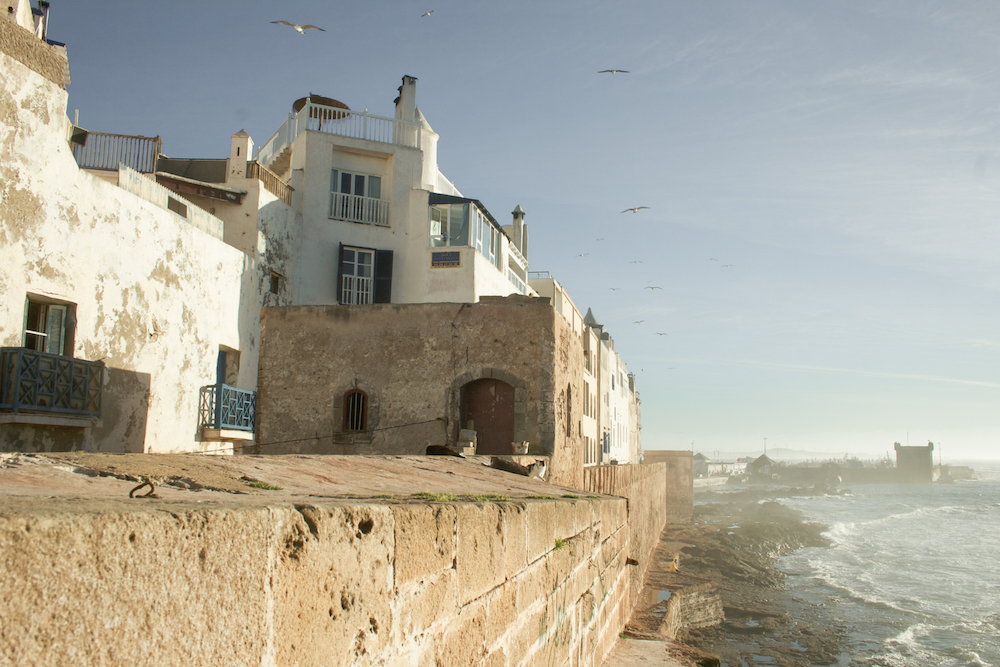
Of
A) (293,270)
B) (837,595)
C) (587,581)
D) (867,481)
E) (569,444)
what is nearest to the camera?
(587,581)

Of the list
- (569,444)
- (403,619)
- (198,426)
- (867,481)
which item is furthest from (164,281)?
(867,481)

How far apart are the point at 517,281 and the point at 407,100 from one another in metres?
8.15

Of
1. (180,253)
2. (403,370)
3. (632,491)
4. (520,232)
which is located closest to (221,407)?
(180,253)

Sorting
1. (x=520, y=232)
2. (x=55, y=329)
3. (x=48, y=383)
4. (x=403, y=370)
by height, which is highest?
(x=520, y=232)

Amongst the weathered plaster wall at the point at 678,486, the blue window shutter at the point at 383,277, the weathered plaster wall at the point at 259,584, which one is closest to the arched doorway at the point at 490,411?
the blue window shutter at the point at 383,277

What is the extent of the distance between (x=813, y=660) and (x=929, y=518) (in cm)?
5726

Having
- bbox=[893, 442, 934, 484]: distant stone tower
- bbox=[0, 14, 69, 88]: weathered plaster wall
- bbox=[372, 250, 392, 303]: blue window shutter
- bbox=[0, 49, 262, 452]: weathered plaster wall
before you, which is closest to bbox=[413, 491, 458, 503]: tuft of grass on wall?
bbox=[0, 49, 262, 452]: weathered plaster wall

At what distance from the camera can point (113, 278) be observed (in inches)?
570

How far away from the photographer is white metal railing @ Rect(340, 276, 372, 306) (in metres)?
23.0

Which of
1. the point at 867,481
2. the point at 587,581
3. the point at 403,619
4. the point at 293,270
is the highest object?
the point at 293,270

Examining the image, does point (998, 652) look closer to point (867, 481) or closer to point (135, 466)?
point (135, 466)

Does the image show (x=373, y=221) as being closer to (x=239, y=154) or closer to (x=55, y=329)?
(x=239, y=154)

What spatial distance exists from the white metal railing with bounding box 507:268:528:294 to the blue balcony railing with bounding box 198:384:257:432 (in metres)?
12.4

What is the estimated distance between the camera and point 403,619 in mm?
2680
